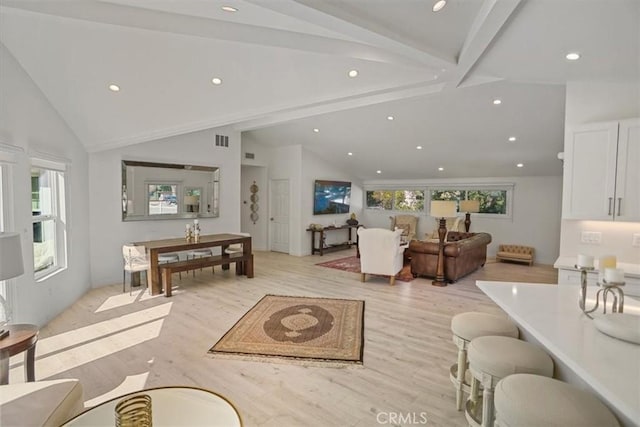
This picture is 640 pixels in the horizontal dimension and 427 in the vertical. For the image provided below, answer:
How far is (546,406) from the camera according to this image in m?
1.31

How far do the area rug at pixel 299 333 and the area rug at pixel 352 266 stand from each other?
75.8 inches

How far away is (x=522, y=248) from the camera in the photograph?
7.87 meters

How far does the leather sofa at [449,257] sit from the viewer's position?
5.87 meters

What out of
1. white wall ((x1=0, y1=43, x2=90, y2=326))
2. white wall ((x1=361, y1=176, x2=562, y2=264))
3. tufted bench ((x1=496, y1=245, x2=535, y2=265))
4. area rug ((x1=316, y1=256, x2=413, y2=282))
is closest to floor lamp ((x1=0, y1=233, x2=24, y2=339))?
white wall ((x1=0, y1=43, x2=90, y2=326))

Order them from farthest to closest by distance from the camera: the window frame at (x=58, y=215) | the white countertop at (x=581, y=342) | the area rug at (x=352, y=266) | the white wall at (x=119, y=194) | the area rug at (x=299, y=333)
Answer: the area rug at (x=352, y=266)
the white wall at (x=119, y=194)
the window frame at (x=58, y=215)
the area rug at (x=299, y=333)
the white countertop at (x=581, y=342)

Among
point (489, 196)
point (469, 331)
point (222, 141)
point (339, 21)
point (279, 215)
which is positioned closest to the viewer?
point (339, 21)

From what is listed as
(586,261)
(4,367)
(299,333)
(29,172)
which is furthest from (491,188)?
(4,367)

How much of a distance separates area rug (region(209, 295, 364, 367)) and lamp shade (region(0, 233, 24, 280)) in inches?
67.8

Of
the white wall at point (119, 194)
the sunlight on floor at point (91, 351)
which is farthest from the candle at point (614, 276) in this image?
the white wall at point (119, 194)

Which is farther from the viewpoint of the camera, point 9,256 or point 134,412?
point 9,256

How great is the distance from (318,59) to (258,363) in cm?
305

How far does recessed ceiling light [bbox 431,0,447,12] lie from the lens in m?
1.97

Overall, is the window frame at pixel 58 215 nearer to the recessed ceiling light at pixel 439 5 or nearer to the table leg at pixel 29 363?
the table leg at pixel 29 363

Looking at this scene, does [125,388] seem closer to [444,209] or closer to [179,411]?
[179,411]
